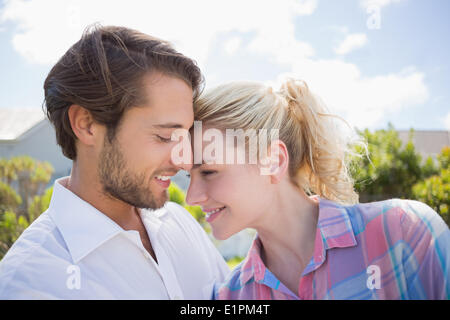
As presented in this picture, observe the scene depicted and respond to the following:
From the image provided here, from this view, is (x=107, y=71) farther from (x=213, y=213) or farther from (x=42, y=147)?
(x=42, y=147)

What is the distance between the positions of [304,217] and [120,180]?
1.10m

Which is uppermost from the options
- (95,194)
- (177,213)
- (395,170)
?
(395,170)

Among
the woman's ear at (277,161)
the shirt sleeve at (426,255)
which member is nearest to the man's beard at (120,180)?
the woman's ear at (277,161)

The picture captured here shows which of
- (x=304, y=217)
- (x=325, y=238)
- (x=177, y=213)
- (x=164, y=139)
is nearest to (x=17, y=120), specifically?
(x=177, y=213)

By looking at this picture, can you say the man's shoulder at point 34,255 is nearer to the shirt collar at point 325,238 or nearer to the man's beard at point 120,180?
the man's beard at point 120,180

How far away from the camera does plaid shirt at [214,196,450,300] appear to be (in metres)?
1.61

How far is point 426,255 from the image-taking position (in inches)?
63.2

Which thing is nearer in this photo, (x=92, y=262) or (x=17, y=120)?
(x=92, y=262)

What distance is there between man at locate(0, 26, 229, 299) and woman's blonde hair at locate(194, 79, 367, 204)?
23 centimetres

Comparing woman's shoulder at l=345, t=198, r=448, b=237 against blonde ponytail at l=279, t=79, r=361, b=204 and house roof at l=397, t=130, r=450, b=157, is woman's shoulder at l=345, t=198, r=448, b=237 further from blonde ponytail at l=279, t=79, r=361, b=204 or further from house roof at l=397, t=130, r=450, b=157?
house roof at l=397, t=130, r=450, b=157

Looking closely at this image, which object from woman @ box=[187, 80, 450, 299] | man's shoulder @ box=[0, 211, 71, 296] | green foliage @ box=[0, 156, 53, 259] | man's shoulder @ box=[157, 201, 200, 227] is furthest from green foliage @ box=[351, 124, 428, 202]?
man's shoulder @ box=[0, 211, 71, 296]

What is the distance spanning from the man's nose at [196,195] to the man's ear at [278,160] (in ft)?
1.24
